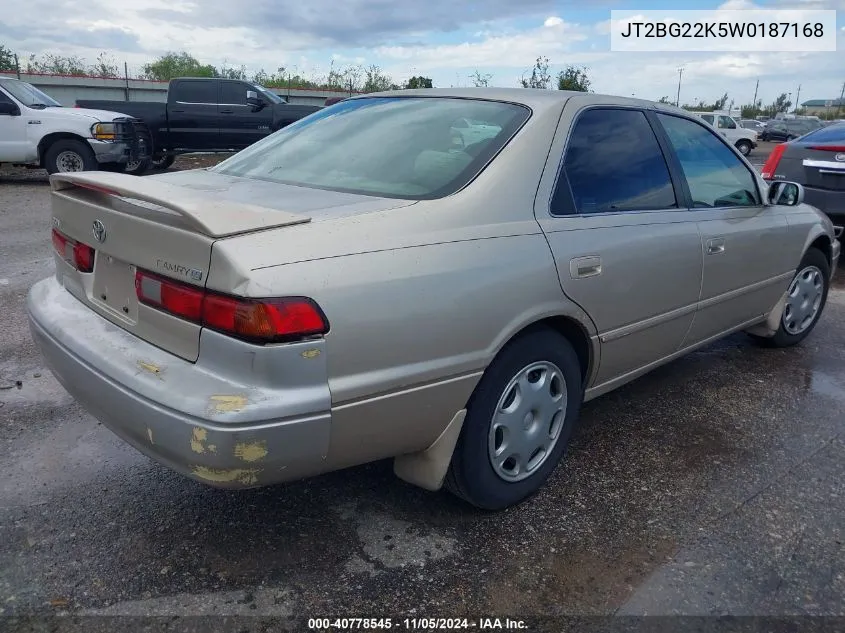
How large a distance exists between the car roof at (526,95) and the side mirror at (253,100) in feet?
36.9

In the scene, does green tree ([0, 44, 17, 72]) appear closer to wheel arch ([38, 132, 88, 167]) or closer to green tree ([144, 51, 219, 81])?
green tree ([144, 51, 219, 81])

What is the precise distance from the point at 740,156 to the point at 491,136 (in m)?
2.09

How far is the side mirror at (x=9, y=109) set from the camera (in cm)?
1080

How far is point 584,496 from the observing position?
2871 millimetres

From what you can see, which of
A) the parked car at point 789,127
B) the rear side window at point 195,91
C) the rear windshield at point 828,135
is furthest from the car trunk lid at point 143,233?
the parked car at point 789,127

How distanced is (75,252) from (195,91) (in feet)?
40.6

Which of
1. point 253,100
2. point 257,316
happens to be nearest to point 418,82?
point 253,100

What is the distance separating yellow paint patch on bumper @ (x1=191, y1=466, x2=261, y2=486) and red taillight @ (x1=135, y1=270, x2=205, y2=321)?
1.41 feet

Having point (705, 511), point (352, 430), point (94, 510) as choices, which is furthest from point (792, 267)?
point (94, 510)

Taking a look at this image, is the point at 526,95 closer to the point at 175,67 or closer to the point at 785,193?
the point at 785,193

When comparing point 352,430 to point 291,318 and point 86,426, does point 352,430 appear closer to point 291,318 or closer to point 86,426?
point 291,318

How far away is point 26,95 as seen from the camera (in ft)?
37.1

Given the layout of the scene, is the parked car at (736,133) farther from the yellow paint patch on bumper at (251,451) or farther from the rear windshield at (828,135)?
the yellow paint patch on bumper at (251,451)

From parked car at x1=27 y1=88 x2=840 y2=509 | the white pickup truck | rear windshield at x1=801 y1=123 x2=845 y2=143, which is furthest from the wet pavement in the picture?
the white pickup truck
